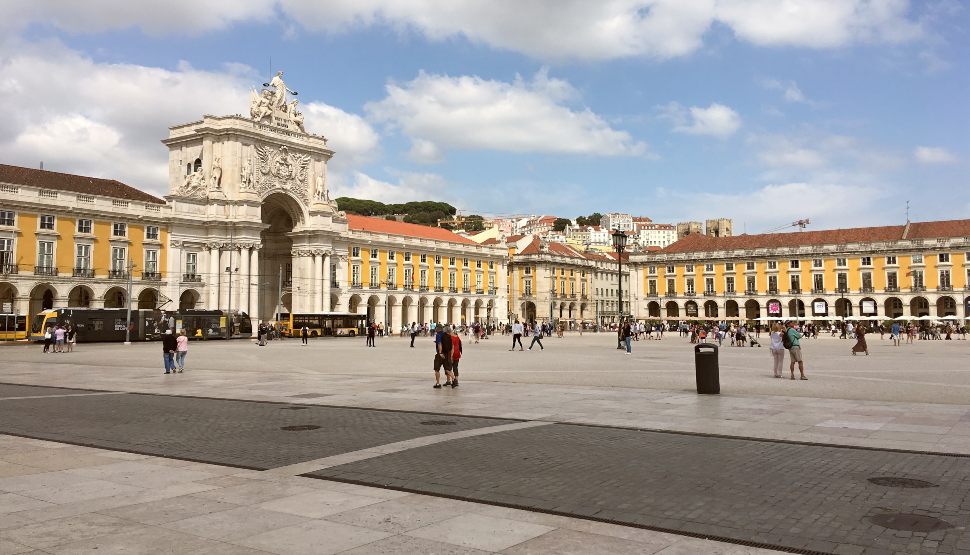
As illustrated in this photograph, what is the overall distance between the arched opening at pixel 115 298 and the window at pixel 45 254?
5417 mm

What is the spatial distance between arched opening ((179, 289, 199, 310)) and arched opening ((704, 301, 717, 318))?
68.4 m

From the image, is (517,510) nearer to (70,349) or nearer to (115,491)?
(115,491)

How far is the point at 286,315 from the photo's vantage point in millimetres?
73625

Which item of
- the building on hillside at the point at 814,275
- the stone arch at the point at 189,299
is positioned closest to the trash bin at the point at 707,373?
the stone arch at the point at 189,299

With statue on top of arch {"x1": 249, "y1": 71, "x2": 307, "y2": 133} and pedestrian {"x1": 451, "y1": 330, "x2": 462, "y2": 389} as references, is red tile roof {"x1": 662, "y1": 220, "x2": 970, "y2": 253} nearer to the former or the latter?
statue on top of arch {"x1": 249, "y1": 71, "x2": 307, "y2": 133}

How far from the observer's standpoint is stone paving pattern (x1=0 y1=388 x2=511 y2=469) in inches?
368

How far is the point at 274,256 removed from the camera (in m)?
82.4

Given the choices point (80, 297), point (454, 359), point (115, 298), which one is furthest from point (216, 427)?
point (115, 298)

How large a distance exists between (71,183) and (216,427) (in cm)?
6283

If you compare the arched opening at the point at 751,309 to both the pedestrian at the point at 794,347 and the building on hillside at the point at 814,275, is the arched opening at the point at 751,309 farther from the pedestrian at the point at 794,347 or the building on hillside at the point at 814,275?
the pedestrian at the point at 794,347

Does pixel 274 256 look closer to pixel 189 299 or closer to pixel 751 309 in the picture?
pixel 189 299

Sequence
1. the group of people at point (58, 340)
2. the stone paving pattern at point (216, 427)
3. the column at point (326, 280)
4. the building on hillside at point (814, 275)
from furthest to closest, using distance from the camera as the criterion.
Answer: the building on hillside at point (814, 275) → the column at point (326, 280) → the group of people at point (58, 340) → the stone paving pattern at point (216, 427)

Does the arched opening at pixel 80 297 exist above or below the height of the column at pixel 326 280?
below

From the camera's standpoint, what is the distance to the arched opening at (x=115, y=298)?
205 feet
